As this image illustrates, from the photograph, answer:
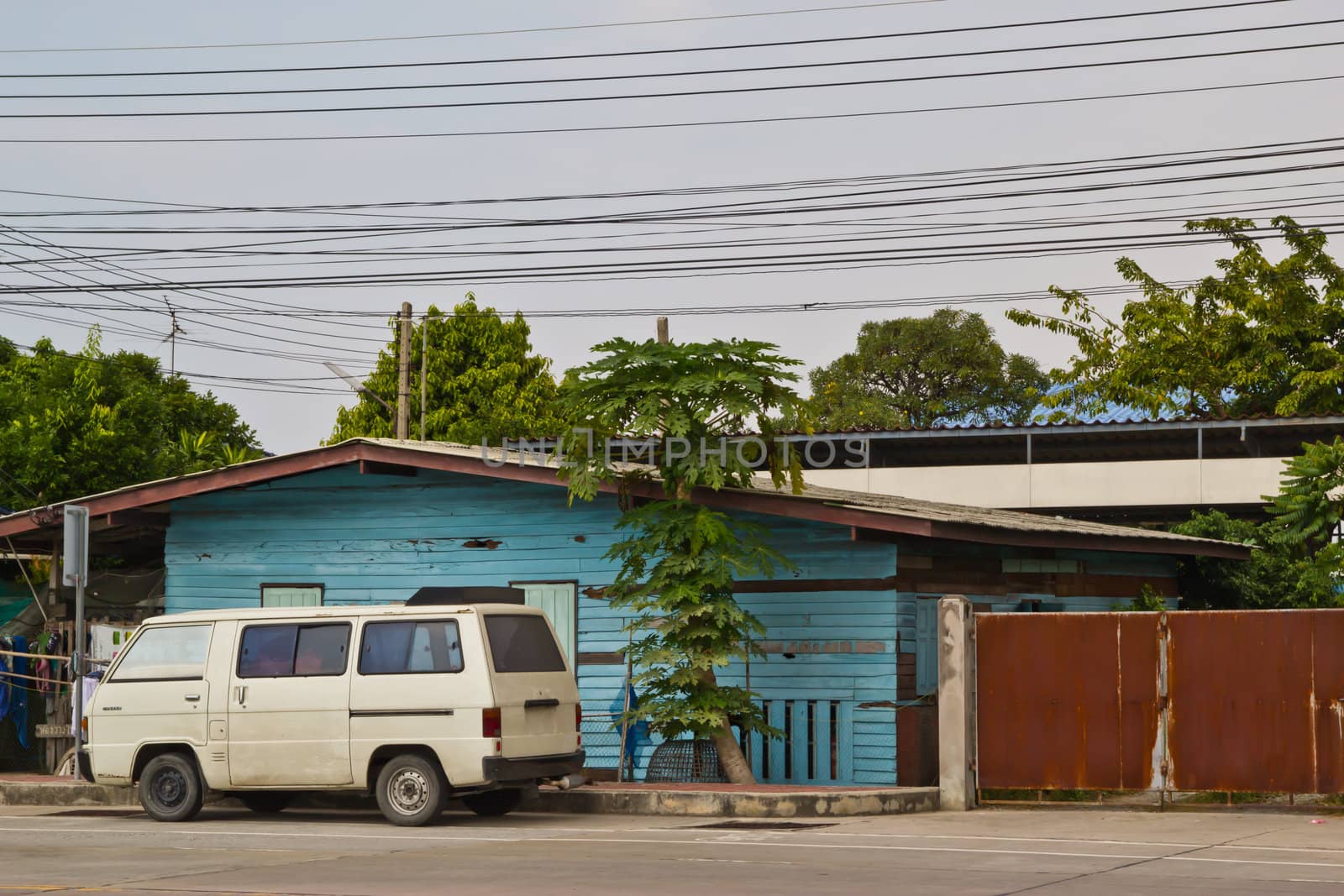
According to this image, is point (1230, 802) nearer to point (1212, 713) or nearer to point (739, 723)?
point (1212, 713)

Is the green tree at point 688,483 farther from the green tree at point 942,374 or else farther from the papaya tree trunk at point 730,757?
the green tree at point 942,374

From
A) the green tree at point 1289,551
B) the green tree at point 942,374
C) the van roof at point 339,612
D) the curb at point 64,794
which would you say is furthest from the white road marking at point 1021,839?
the green tree at point 942,374

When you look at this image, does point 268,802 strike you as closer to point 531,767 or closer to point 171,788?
point 171,788

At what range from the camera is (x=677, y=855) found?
1256cm

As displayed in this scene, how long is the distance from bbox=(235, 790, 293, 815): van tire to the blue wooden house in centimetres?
388

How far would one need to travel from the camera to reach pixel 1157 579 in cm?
2308

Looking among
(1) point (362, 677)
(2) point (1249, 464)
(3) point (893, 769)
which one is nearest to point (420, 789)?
(1) point (362, 677)

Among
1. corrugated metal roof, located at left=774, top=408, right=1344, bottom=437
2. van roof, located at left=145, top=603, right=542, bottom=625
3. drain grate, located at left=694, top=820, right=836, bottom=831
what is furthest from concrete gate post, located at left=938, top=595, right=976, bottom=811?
corrugated metal roof, located at left=774, top=408, right=1344, bottom=437

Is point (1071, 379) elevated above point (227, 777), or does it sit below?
above

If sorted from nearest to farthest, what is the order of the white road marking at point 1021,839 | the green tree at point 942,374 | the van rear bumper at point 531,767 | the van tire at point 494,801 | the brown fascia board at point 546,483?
the white road marking at point 1021,839
the van rear bumper at point 531,767
the van tire at point 494,801
the brown fascia board at point 546,483
the green tree at point 942,374

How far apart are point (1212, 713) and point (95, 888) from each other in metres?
9.86

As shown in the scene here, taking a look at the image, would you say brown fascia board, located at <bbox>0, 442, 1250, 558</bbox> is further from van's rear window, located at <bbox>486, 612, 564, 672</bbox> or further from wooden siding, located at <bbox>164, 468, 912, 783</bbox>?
van's rear window, located at <bbox>486, 612, 564, 672</bbox>

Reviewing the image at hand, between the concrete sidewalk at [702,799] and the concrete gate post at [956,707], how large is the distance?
0.25m

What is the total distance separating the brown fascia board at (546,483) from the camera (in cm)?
1734
